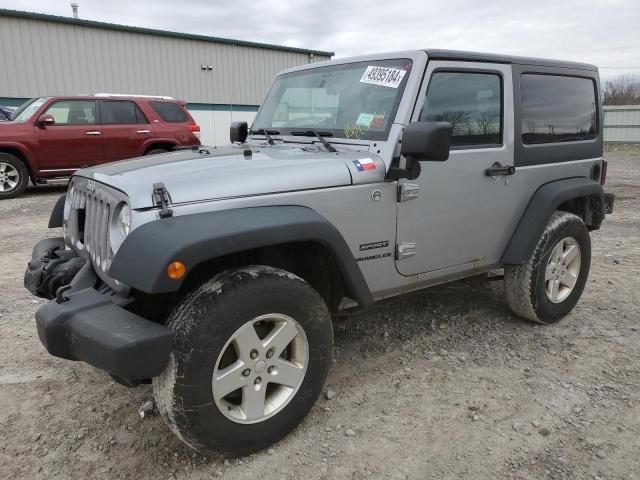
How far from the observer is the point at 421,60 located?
9.81 feet

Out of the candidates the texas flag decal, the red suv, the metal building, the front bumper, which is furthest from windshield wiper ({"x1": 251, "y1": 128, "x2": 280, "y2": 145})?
the metal building

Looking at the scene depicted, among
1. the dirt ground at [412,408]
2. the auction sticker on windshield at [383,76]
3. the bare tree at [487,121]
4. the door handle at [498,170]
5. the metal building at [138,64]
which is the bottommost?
the dirt ground at [412,408]

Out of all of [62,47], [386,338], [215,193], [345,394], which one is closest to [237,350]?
[215,193]

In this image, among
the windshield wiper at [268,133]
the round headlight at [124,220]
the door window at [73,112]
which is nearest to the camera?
the round headlight at [124,220]

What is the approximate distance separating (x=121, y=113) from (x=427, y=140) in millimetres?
9401

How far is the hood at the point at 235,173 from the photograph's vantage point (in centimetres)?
229

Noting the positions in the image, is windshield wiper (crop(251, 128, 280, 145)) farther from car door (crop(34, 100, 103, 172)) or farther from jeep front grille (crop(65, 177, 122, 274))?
car door (crop(34, 100, 103, 172))

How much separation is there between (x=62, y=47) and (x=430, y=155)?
55.7 ft

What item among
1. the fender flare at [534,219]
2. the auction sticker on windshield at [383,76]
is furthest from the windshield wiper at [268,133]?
the fender flare at [534,219]

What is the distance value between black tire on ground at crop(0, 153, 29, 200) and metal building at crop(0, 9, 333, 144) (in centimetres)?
765

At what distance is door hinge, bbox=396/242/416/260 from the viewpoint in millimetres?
2967

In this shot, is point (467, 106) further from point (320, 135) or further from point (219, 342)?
point (219, 342)

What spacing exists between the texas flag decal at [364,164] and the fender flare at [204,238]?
41 centimetres

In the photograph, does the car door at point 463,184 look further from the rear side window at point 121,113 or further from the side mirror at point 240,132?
the rear side window at point 121,113
